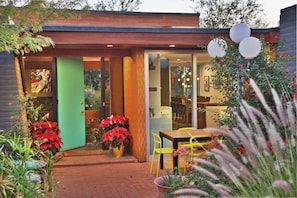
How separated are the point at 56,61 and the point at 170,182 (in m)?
5.25

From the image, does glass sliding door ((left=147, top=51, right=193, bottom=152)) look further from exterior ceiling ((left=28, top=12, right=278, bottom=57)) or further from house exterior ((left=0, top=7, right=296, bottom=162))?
exterior ceiling ((left=28, top=12, right=278, bottom=57))

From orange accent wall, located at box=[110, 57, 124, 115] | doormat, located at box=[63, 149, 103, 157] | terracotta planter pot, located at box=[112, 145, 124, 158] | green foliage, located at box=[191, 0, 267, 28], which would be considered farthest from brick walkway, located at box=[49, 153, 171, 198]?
green foliage, located at box=[191, 0, 267, 28]

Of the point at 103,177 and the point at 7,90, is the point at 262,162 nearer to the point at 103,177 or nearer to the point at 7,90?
the point at 103,177

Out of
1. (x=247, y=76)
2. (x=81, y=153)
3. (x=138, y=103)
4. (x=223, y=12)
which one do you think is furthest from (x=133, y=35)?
(x=223, y=12)

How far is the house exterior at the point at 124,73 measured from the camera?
261 inches

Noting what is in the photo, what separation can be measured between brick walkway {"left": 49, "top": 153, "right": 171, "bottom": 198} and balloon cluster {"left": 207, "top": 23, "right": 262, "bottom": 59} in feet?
7.81

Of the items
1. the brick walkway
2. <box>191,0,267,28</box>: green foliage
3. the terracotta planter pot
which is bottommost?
the brick walkway

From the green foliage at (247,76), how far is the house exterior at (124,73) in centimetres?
220

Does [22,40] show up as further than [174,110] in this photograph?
No

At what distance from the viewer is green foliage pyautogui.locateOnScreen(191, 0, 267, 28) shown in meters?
19.1

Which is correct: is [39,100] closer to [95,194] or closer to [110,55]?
[110,55]

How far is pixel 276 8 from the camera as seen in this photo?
692 inches

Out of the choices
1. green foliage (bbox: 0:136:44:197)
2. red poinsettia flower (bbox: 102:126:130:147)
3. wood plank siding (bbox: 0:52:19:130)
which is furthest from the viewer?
red poinsettia flower (bbox: 102:126:130:147)

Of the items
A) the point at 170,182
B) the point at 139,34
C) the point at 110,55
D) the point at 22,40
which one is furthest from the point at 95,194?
the point at 110,55
